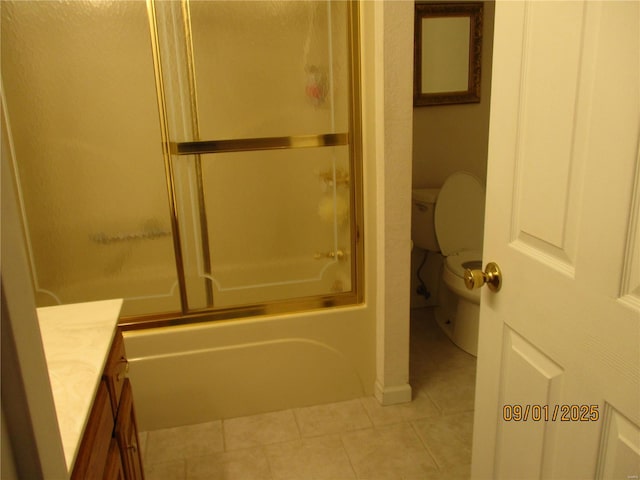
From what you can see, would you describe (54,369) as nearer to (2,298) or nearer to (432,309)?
(2,298)

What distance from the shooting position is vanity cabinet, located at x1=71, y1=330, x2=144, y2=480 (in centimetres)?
95

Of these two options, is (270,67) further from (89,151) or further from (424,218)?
(424,218)

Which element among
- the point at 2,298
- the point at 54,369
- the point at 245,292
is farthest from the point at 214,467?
the point at 2,298

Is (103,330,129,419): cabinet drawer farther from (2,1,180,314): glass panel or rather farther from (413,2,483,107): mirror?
(413,2,483,107): mirror

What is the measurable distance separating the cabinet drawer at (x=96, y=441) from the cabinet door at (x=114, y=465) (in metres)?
0.03

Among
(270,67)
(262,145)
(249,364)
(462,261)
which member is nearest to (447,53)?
(462,261)

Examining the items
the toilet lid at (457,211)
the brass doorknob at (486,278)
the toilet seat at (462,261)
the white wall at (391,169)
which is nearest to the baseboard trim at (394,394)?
the white wall at (391,169)

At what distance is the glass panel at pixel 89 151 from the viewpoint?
179cm

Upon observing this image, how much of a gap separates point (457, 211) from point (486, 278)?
168cm

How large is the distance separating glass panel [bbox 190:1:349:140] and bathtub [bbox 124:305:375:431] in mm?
807

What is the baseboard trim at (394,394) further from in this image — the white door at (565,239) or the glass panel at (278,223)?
the white door at (565,239)

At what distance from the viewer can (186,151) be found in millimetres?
1987

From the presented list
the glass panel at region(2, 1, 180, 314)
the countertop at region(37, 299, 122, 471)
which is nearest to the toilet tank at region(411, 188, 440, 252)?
the glass panel at region(2, 1, 180, 314)
